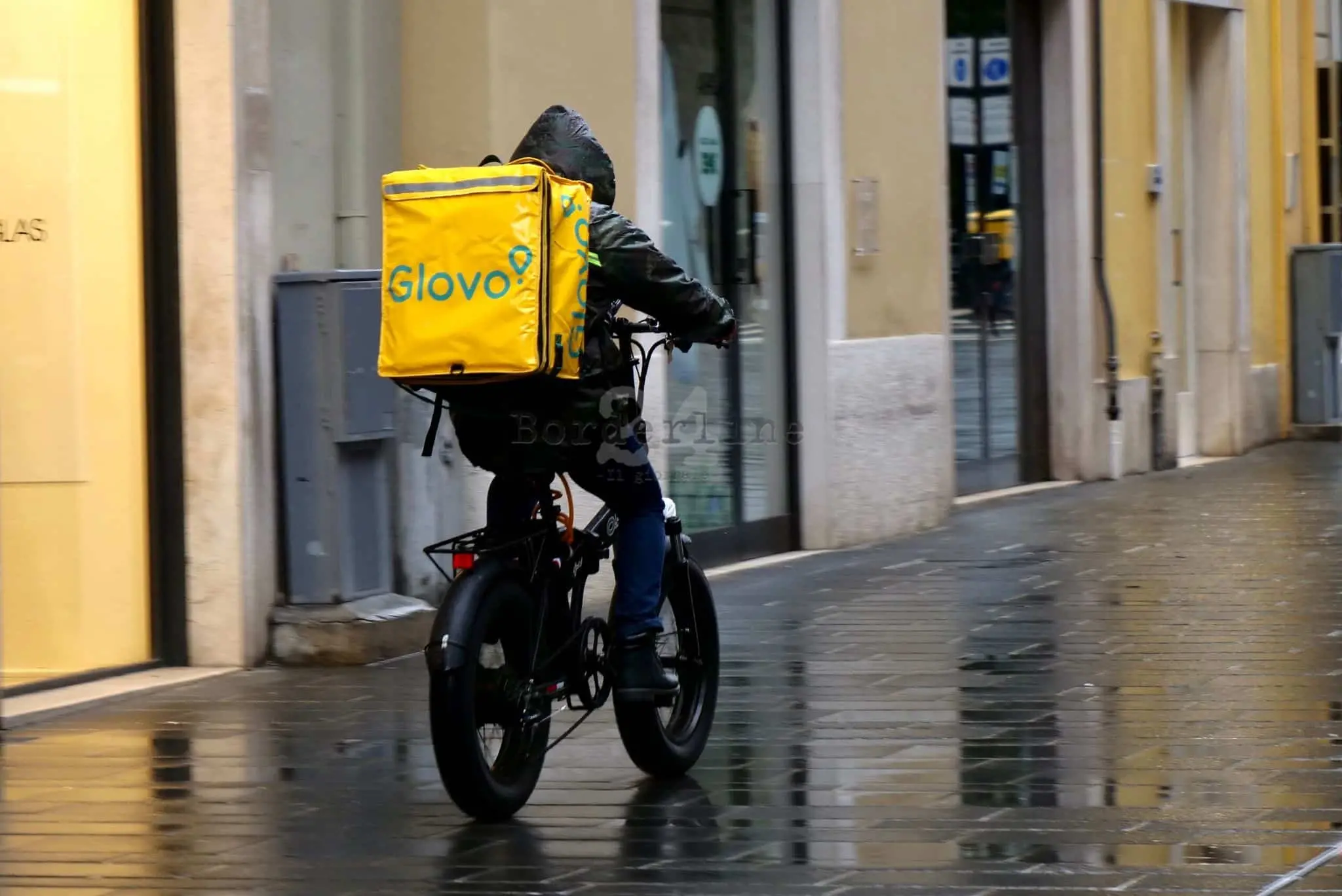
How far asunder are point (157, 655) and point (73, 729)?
1226 millimetres

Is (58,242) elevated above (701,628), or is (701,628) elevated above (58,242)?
(58,242)

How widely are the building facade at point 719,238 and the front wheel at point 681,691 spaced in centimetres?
252

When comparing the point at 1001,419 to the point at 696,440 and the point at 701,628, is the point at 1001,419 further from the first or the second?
the point at 701,628

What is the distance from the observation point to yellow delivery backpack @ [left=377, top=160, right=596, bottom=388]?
5.79 meters

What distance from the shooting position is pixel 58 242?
852 cm

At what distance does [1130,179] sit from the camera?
1712cm

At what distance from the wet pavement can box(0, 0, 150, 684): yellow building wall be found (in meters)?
0.50

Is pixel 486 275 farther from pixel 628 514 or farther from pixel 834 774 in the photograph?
pixel 834 774

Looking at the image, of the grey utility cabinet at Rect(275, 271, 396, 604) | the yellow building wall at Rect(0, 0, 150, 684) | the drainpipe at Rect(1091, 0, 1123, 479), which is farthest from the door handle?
the drainpipe at Rect(1091, 0, 1123, 479)

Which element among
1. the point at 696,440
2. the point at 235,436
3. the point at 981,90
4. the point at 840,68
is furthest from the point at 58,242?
the point at 981,90

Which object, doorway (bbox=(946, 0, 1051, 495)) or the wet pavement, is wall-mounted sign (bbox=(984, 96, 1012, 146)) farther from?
the wet pavement

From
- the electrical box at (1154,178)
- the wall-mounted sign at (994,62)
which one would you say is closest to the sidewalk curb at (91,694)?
the wall-mounted sign at (994,62)

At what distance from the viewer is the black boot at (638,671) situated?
6297 millimetres

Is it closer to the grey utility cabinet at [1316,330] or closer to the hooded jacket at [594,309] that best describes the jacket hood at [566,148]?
the hooded jacket at [594,309]
